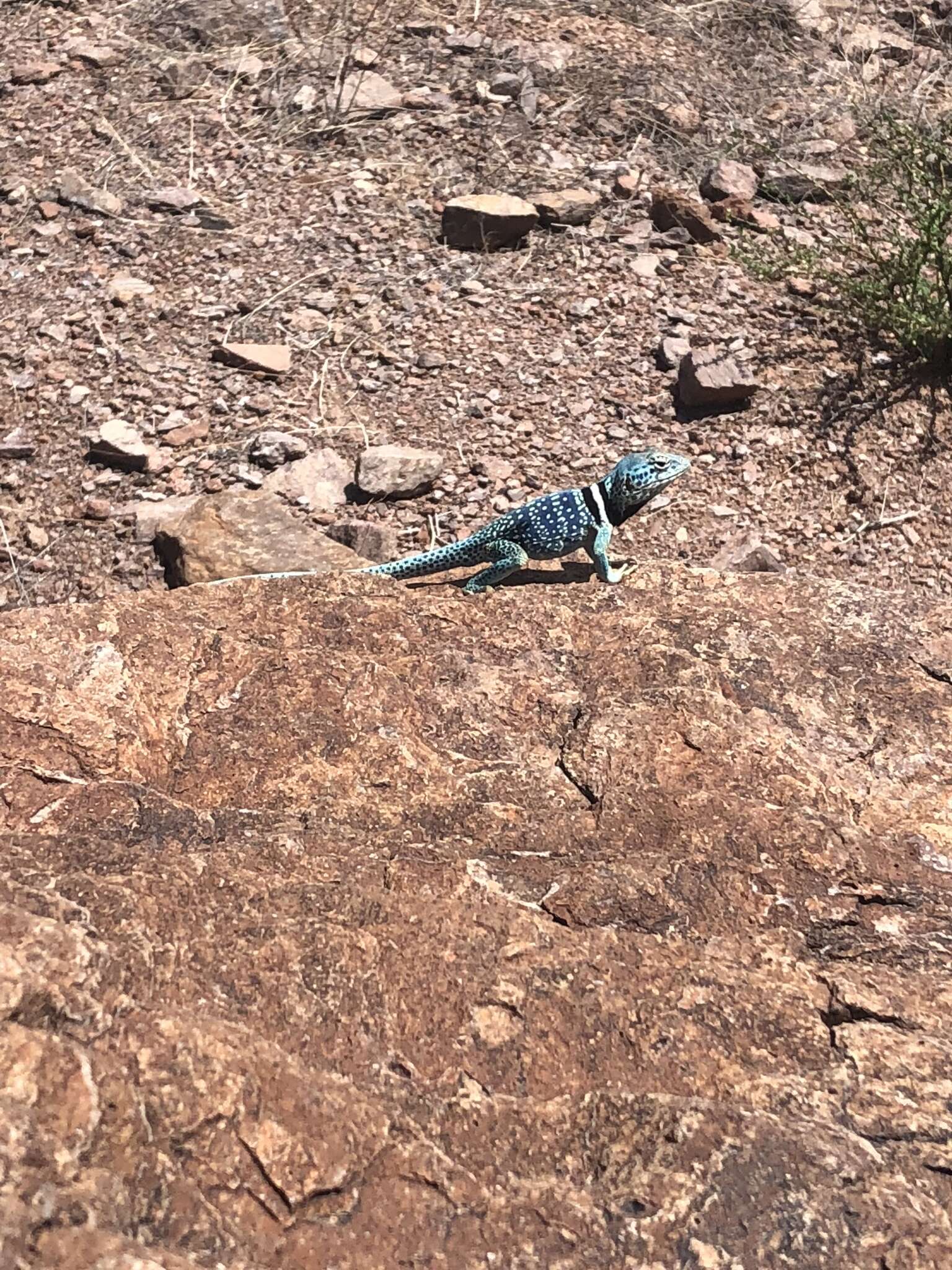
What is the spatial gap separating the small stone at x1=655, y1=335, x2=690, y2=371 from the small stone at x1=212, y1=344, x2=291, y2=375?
1.95 metres

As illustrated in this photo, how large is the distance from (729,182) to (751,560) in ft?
9.62

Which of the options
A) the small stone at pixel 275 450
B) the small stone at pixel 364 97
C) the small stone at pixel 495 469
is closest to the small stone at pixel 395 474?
the small stone at pixel 495 469

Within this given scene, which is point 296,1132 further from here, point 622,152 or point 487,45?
point 487,45

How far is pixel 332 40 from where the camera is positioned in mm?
7855

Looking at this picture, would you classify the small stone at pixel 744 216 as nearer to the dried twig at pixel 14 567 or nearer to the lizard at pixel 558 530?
the lizard at pixel 558 530

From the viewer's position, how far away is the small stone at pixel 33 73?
24.8 ft

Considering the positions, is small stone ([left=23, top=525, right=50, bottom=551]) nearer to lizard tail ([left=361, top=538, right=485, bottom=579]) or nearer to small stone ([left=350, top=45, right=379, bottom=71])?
lizard tail ([left=361, top=538, right=485, bottom=579])

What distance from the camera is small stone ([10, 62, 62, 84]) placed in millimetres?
7551

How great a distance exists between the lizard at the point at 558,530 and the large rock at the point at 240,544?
12cm

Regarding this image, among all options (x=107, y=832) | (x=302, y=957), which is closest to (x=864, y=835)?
(x=302, y=957)

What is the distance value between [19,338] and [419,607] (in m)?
3.76

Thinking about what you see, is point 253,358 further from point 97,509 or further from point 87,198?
point 87,198

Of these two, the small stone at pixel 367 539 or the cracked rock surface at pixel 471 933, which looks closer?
the cracked rock surface at pixel 471 933

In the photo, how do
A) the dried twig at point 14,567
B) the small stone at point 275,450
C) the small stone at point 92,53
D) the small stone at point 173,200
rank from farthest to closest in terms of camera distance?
the small stone at point 92,53
the small stone at point 173,200
the small stone at point 275,450
the dried twig at point 14,567
